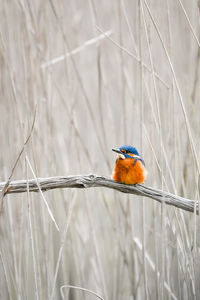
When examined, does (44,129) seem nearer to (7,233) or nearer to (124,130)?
(124,130)

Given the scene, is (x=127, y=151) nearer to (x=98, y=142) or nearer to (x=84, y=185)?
(x=98, y=142)

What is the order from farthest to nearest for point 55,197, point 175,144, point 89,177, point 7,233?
point 55,197
point 7,233
point 175,144
point 89,177

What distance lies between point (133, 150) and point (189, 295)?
57 cm

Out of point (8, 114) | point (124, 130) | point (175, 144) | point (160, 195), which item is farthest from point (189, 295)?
point (8, 114)

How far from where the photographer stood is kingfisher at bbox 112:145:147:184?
1.35 meters

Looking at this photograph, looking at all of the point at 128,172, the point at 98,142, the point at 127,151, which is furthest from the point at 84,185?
the point at 98,142

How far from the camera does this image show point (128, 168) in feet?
4.55

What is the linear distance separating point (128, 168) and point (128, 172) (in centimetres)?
4

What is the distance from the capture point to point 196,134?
167cm

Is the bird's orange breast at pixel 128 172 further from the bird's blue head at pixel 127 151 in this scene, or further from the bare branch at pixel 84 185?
the bare branch at pixel 84 185

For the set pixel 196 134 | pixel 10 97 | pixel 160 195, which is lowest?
pixel 160 195

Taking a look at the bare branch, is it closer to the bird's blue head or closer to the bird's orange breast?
the bird's orange breast

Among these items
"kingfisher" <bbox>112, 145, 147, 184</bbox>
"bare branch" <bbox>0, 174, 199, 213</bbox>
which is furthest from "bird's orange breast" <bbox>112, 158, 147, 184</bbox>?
"bare branch" <bbox>0, 174, 199, 213</bbox>

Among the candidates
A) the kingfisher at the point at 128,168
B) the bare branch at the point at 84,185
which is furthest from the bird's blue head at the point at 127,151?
the bare branch at the point at 84,185
